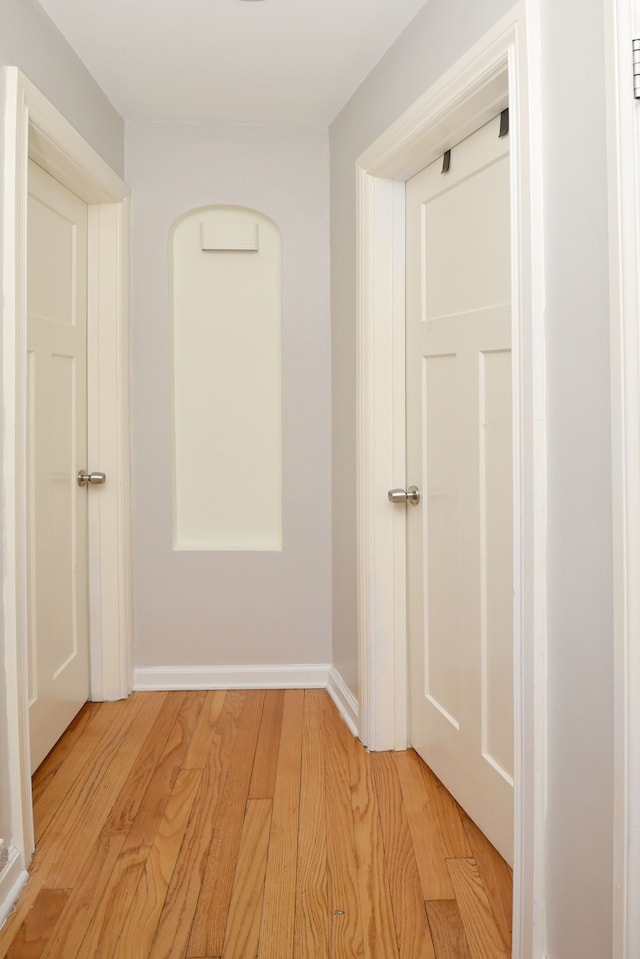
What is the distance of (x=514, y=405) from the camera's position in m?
1.59

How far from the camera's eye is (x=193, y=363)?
3.27 m

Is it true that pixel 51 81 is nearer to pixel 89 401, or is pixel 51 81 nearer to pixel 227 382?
pixel 89 401

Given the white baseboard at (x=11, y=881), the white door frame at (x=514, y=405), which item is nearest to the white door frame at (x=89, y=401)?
the white baseboard at (x=11, y=881)

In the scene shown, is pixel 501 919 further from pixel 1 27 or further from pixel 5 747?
pixel 1 27

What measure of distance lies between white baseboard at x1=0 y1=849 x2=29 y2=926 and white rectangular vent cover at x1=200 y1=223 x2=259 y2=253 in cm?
231

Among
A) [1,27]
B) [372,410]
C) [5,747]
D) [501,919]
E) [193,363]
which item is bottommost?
[501,919]

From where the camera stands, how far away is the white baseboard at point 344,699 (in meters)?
2.80

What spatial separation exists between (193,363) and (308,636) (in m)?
1.25

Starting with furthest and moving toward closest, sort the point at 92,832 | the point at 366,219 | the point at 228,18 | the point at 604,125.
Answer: the point at 366,219, the point at 228,18, the point at 92,832, the point at 604,125

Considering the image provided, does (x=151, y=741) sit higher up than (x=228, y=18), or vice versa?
(x=228, y=18)

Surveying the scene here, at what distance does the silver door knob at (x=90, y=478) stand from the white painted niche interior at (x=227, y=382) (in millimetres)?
366

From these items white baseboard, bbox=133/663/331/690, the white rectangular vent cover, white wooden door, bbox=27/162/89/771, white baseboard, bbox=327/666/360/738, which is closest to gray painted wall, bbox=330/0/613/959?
white baseboard, bbox=327/666/360/738

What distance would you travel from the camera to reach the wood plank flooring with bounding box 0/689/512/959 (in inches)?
65.7

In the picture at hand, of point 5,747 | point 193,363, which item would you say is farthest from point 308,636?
point 5,747
